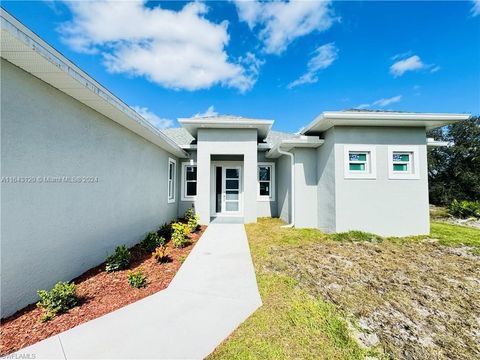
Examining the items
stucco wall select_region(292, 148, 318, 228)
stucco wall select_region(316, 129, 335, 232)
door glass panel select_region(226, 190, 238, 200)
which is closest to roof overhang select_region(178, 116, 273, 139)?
stucco wall select_region(292, 148, 318, 228)

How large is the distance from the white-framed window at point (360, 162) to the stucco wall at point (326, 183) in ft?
1.67

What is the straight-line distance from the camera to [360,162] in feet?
25.7

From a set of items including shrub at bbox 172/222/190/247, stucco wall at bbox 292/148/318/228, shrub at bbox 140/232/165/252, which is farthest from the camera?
stucco wall at bbox 292/148/318/228

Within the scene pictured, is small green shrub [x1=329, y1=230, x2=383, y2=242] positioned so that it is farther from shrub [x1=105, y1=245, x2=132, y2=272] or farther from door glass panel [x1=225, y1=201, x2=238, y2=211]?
shrub [x1=105, y1=245, x2=132, y2=272]

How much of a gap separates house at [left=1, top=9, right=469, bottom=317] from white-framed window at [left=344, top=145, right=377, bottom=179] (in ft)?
0.12

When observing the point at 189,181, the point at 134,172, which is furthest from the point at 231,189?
the point at 134,172

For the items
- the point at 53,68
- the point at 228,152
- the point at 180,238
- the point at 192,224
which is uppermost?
the point at 53,68

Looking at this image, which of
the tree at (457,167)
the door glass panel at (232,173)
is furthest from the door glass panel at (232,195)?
the tree at (457,167)

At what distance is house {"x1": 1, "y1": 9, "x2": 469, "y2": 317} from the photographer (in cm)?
311

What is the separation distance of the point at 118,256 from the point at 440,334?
19.2 ft

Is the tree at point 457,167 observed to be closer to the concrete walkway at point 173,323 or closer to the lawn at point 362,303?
the lawn at point 362,303

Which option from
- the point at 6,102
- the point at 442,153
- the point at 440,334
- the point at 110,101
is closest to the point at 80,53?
the point at 110,101

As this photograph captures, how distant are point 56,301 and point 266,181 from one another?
393 inches

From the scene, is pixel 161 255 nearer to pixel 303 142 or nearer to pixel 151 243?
pixel 151 243
